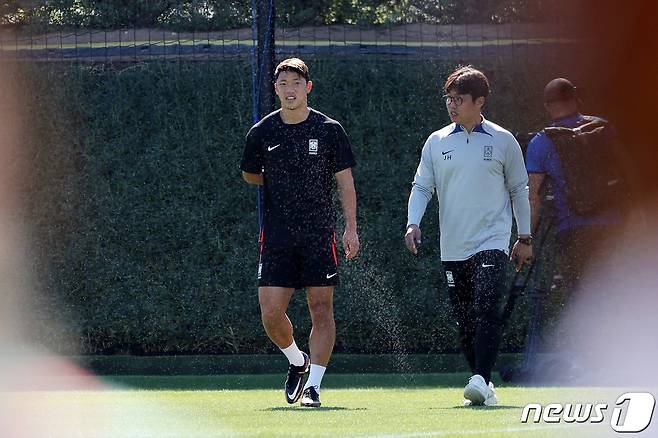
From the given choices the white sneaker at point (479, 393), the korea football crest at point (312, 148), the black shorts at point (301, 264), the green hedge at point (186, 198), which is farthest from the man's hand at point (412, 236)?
the green hedge at point (186, 198)

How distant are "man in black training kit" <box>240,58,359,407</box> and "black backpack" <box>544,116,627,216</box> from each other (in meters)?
1.82

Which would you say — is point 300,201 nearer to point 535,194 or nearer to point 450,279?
point 450,279

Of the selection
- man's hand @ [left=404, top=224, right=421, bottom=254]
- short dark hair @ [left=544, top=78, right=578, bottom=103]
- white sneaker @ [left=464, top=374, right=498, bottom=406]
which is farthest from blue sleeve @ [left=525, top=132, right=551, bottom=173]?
white sneaker @ [left=464, top=374, right=498, bottom=406]

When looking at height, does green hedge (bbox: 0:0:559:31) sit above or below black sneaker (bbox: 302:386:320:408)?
above

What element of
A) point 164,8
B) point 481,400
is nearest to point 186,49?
point 164,8

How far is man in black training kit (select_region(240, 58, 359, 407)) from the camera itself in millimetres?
9625

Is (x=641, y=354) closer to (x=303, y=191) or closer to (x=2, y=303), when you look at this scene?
(x=303, y=191)

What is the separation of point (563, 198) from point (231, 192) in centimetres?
319

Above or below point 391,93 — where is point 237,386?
below

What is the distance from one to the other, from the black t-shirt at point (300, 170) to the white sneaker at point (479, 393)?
122 cm

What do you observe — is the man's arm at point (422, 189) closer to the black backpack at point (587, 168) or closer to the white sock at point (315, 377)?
the white sock at point (315, 377)

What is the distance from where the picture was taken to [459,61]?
1320 cm

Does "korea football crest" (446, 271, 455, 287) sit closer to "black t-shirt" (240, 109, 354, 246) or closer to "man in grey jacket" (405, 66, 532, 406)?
"man in grey jacket" (405, 66, 532, 406)

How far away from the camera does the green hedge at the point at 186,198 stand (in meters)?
13.1
